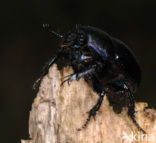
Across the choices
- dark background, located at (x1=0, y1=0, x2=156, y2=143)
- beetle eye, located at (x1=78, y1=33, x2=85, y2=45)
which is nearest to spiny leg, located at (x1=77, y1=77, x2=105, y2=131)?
beetle eye, located at (x1=78, y1=33, x2=85, y2=45)

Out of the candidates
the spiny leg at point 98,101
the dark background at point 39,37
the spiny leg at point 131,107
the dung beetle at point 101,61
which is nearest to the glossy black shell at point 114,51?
the dung beetle at point 101,61

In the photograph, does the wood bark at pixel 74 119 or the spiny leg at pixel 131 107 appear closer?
the wood bark at pixel 74 119

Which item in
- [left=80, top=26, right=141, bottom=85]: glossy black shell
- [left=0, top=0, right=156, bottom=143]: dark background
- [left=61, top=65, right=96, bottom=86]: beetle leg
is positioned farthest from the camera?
[left=0, top=0, right=156, bottom=143]: dark background

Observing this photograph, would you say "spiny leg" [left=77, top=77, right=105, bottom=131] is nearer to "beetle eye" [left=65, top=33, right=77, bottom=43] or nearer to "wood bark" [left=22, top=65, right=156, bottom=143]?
"wood bark" [left=22, top=65, right=156, bottom=143]

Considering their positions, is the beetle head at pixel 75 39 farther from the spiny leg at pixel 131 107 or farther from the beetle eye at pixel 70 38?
the spiny leg at pixel 131 107

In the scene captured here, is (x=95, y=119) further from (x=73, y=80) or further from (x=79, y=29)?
(x=79, y=29)

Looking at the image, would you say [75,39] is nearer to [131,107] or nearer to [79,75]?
[79,75]

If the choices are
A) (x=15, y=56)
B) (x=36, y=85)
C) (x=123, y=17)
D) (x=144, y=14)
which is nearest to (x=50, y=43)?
(x=15, y=56)
